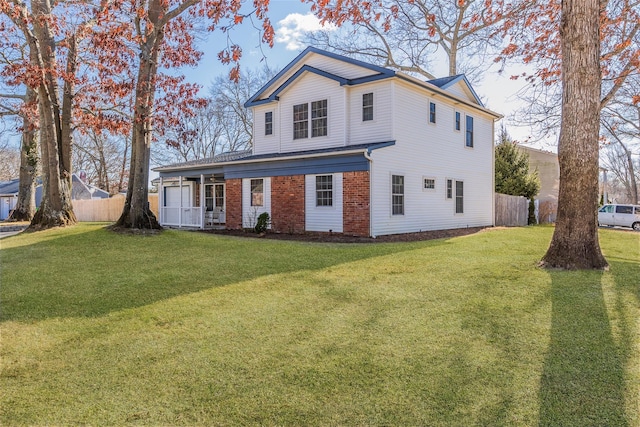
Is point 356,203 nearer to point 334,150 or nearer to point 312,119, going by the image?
point 334,150

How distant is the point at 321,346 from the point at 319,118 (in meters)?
12.8

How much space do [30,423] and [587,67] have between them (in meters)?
8.66

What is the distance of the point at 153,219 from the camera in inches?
514

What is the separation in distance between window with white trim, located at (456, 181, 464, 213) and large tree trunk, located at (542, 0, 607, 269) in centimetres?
1061

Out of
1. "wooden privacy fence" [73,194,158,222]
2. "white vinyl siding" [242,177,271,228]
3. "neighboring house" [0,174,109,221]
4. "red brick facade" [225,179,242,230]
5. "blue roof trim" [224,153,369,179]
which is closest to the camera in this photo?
"blue roof trim" [224,153,369,179]

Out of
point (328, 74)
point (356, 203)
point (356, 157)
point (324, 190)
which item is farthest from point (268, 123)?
point (356, 203)

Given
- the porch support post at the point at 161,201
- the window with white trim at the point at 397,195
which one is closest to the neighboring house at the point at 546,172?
the window with white trim at the point at 397,195

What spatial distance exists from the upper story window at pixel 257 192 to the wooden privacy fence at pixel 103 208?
12.5 m

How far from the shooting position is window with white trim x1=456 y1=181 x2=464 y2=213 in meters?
17.7

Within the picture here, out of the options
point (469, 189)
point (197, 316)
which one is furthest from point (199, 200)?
point (197, 316)

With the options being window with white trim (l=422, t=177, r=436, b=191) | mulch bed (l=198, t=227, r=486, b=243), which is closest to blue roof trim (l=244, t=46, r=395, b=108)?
window with white trim (l=422, t=177, r=436, b=191)

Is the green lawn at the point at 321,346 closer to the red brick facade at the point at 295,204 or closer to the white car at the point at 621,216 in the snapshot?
the red brick facade at the point at 295,204

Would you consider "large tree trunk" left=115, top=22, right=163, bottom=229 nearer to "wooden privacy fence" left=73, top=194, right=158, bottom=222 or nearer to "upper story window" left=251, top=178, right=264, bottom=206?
"upper story window" left=251, top=178, right=264, bottom=206

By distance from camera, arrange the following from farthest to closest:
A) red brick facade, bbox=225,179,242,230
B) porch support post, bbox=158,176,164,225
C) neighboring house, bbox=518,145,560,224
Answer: neighboring house, bbox=518,145,560,224
porch support post, bbox=158,176,164,225
red brick facade, bbox=225,179,242,230
